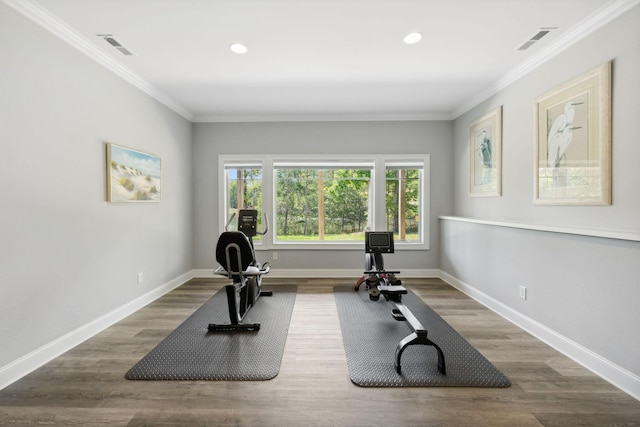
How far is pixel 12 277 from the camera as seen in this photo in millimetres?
2064

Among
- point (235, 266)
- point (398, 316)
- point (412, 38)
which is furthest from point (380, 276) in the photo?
point (412, 38)

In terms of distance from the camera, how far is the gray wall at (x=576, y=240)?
2027 mm

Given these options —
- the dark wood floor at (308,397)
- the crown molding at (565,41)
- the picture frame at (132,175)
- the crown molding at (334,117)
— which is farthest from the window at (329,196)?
the dark wood floor at (308,397)

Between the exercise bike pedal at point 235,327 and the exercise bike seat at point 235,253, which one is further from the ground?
the exercise bike seat at point 235,253

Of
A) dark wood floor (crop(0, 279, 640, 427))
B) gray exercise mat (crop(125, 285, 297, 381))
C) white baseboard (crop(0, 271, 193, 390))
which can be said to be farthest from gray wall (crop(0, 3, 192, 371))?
gray exercise mat (crop(125, 285, 297, 381))

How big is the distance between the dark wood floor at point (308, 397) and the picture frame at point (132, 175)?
4.84 feet

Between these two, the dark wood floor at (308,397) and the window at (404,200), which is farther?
the window at (404,200)

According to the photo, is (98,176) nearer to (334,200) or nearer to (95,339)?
(95,339)

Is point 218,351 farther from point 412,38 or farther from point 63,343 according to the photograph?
point 412,38

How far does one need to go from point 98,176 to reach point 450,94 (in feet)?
13.8

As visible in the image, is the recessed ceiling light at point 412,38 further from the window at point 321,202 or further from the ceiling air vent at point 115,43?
the ceiling air vent at point 115,43

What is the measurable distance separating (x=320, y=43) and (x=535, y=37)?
74.2 inches

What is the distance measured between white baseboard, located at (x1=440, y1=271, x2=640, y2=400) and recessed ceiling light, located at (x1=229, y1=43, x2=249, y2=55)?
370 centimetres

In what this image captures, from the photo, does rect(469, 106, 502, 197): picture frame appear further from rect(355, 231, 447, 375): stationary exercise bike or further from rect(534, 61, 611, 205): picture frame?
rect(355, 231, 447, 375): stationary exercise bike
